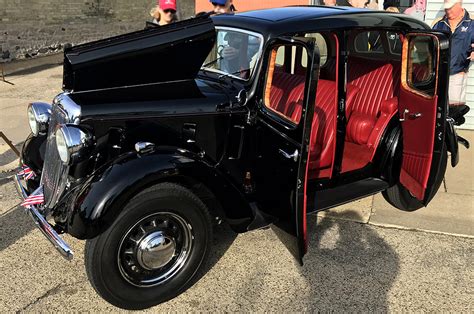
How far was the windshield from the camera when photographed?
10.1 ft

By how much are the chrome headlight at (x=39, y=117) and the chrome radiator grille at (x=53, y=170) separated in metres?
0.26

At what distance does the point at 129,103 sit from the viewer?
276 centimetres

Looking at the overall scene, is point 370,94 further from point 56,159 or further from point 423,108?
point 56,159

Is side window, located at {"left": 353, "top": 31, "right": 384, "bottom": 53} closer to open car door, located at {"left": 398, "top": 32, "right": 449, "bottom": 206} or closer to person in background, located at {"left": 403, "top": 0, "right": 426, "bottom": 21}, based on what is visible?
open car door, located at {"left": 398, "top": 32, "right": 449, "bottom": 206}

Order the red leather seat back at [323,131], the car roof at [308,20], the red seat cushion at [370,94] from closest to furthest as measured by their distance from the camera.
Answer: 1. the car roof at [308,20]
2. the red leather seat back at [323,131]
3. the red seat cushion at [370,94]

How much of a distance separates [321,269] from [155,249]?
1.22m

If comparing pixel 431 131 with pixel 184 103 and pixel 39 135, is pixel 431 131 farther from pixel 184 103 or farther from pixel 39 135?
pixel 39 135

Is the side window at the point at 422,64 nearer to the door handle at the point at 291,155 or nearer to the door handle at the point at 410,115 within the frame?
the door handle at the point at 410,115

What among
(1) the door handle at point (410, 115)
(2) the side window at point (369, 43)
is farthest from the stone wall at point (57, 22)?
(1) the door handle at point (410, 115)

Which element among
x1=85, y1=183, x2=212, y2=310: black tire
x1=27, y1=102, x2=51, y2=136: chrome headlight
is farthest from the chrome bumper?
x1=27, y1=102, x2=51, y2=136: chrome headlight

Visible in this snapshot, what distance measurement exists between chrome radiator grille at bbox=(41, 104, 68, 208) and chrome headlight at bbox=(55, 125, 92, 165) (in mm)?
185

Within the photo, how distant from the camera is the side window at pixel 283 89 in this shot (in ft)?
9.86

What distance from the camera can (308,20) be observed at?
3072 mm

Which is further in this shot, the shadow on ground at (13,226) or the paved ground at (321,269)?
the shadow on ground at (13,226)
